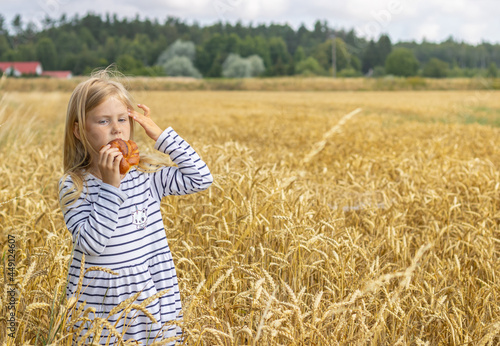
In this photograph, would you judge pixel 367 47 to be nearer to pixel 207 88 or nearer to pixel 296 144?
pixel 207 88

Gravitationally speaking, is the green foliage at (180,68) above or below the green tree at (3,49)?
below

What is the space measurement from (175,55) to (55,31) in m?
24.8

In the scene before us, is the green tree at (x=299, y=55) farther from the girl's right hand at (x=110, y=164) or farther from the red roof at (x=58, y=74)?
the girl's right hand at (x=110, y=164)

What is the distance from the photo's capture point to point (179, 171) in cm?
211

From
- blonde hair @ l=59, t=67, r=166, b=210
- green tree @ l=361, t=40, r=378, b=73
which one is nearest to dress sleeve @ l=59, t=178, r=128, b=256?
blonde hair @ l=59, t=67, r=166, b=210

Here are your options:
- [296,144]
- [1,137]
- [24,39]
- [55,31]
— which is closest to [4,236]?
[1,137]

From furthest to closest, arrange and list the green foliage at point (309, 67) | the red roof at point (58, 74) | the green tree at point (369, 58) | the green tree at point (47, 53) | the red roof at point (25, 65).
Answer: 1. the red roof at point (25, 65)
2. the green tree at point (47, 53)
3. the red roof at point (58, 74)
4. the green tree at point (369, 58)
5. the green foliage at point (309, 67)

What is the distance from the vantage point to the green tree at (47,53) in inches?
2867

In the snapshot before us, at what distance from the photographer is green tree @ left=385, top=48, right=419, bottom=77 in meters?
61.8

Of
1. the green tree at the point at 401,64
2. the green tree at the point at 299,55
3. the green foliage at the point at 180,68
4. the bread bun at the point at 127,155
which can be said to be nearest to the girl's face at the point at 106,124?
the bread bun at the point at 127,155

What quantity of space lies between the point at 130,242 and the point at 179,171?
1.19 ft

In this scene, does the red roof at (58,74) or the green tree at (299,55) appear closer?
the red roof at (58,74)

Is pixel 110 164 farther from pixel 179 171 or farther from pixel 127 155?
pixel 179 171

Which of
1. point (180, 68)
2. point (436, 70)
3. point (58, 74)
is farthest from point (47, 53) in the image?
point (436, 70)
